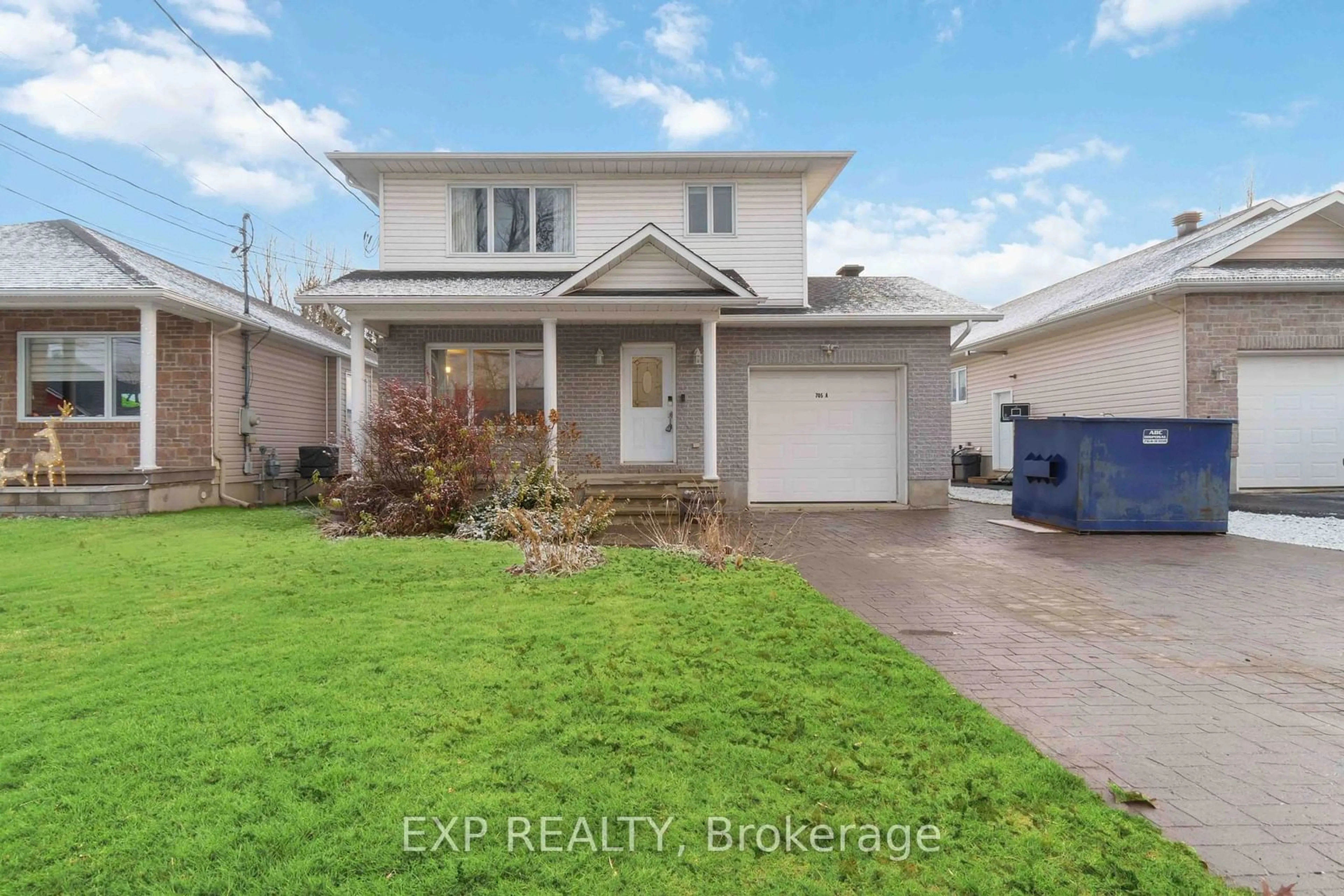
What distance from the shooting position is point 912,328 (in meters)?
12.3

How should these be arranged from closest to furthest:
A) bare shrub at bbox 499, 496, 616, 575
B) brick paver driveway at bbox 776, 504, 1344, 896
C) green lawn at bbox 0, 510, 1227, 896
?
green lawn at bbox 0, 510, 1227, 896 → brick paver driveway at bbox 776, 504, 1344, 896 → bare shrub at bbox 499, 496, 616, 575

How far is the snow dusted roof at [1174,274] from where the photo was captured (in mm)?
12250

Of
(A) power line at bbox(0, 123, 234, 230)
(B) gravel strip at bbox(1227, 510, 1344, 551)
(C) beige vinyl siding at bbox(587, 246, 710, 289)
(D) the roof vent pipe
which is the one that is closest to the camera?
(B) gravel strip at bbox(1227, 510, 1344, 551)

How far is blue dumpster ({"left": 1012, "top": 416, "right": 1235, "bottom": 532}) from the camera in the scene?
29.3 ft

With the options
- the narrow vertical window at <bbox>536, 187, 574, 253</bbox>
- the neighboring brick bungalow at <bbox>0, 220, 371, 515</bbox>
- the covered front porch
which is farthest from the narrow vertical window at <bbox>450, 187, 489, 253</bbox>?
the neighboring brick bungalow at <bbox>0, 220, 371, 515</bbox>

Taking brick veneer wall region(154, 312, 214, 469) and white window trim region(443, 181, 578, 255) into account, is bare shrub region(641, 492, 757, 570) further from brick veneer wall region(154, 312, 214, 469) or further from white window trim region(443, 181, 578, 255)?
brick veneer wall region(154, 312, 214, 469)

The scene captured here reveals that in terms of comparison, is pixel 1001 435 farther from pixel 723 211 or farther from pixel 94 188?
pixel 94 188

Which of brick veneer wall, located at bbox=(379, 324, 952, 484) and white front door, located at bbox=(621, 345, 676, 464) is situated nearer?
brick veneer wall, located at bbox=(379, 324, 952, 484)

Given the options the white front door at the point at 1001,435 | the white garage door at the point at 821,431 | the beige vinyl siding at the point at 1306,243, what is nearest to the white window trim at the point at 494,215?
the white garage door at the point at 821,431

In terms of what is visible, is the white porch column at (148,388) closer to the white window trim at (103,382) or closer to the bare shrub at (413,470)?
the white window trim at (103,382)

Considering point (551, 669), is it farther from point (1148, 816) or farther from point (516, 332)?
point (516, 332)

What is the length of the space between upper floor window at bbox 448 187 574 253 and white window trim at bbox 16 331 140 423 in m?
5.97

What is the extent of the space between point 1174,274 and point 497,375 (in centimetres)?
1271

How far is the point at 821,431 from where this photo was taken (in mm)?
12539
